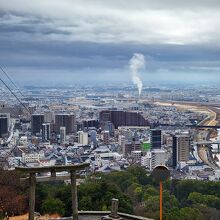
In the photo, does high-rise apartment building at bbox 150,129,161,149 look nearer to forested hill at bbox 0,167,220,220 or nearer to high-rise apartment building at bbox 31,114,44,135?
high-rise apartment building at bbox 31,114,44,135

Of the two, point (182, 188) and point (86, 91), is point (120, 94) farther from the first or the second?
point (182, 188)

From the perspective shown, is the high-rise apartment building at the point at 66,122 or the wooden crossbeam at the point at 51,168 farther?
the high-rise apartment building at the point at 66,122

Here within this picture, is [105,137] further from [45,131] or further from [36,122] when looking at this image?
[36,122]

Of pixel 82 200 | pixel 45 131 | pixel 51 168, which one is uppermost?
pixel 51 168

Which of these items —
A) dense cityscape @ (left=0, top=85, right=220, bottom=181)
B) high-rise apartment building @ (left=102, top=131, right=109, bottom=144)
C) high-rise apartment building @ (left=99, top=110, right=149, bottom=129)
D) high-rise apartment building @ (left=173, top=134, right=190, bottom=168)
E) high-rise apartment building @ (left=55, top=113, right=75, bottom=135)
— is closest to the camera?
dense cityscape @ (left=0, top=85, right=220, bottom=181)

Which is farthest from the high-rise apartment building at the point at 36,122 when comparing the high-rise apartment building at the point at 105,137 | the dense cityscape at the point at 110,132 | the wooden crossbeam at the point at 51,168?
the wooden crossbeam at the point at 51,168

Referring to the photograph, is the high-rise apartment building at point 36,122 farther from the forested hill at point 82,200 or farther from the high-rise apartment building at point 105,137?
the forested hill at point 82,200

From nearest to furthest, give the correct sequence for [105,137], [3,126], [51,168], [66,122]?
[51,168] < [3,126] < [105,137] < [66,122]

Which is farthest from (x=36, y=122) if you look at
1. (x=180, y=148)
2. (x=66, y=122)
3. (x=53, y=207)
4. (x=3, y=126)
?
(x=53, y=207)

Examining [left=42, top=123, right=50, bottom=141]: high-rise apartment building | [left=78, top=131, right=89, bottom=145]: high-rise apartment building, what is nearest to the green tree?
[left=42, top=123, right=50, bottom=141]: high-rise apartment building

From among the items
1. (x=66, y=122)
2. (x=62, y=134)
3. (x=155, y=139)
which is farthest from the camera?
(x=66, y=122)

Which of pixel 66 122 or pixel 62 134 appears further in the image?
pixel 66 122
